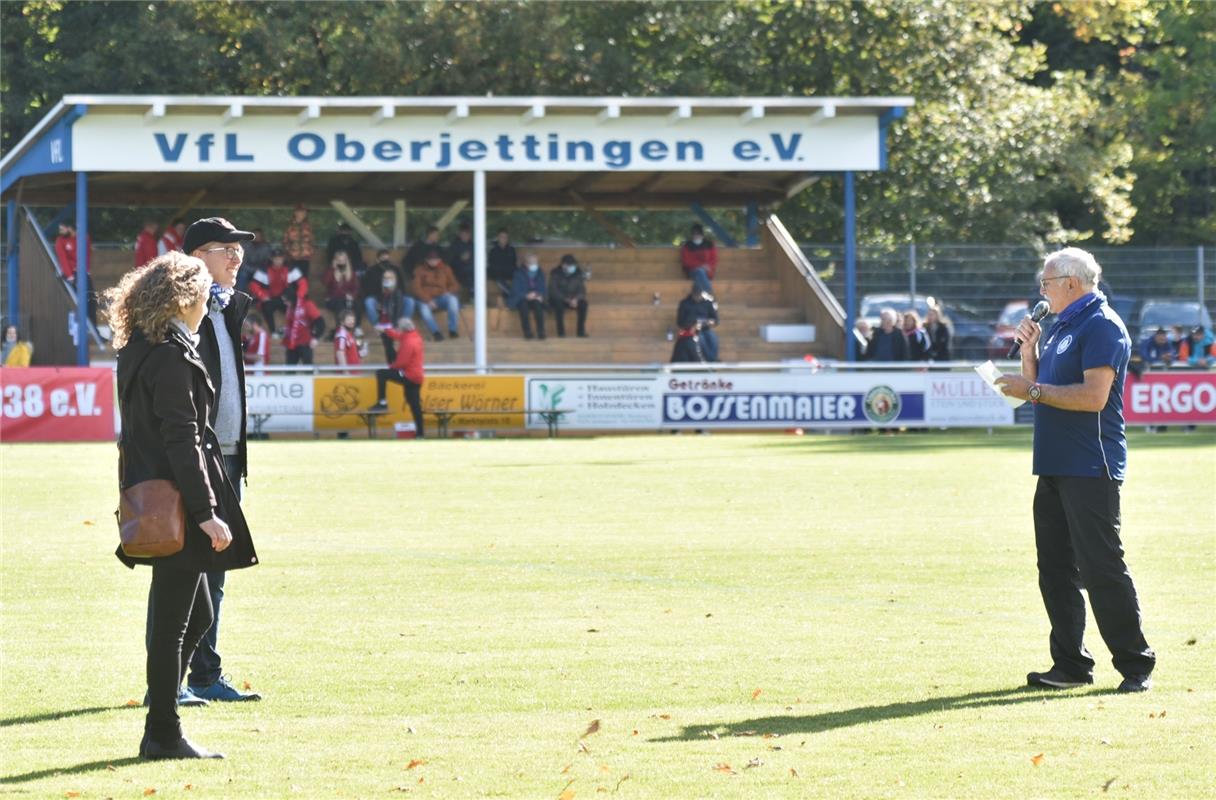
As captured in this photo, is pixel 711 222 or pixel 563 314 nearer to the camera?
pixel 563 314

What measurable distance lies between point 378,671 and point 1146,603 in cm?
471

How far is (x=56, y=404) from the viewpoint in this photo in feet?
97.1

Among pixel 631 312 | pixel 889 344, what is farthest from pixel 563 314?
pixel 889 344

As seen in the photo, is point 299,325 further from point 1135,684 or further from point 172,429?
point 172,429

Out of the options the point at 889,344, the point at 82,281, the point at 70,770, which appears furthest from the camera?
the point at 82,281

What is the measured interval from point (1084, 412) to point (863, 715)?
1722 millimetres

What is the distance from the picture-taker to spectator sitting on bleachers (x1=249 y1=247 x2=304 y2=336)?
35344mm

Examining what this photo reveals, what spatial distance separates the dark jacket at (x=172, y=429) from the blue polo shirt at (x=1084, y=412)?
12.0 feet

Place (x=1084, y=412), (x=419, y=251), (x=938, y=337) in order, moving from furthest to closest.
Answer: (x=419, y=251), (x=938, y=337), (x=1084, y=412)

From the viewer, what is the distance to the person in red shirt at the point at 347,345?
3353 cm

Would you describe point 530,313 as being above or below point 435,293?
below

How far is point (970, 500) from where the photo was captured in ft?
61.0

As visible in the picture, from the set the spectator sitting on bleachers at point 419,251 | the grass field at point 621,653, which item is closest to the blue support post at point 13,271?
the spectator sitting on bleachers at point 419,251

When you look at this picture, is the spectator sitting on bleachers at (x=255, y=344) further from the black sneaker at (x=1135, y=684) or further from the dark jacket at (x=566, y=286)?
the black sneaker at (x=1135, y=684)
